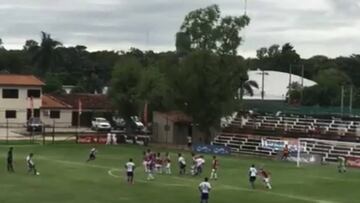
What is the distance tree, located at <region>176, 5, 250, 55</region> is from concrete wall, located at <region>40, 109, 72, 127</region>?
2935 centimetres

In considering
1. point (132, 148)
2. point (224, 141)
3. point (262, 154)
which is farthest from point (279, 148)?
point (132, 148)

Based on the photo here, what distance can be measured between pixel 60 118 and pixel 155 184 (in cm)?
6663

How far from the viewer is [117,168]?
5453cm

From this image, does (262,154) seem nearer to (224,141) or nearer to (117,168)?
(224,141)

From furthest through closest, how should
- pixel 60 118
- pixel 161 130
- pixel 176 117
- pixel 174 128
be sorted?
pixel 60 118 < pixel 161 130 < pixel 174 128 < pixel 176 117

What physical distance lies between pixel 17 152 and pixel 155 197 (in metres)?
32.8

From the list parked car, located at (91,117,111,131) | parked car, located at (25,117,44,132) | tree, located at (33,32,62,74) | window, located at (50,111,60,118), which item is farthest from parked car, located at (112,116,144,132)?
tree, located at (33,32,62,74)

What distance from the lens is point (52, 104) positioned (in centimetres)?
10838

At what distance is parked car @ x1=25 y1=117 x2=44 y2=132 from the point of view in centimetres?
9412

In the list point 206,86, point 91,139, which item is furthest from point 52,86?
point 206,86

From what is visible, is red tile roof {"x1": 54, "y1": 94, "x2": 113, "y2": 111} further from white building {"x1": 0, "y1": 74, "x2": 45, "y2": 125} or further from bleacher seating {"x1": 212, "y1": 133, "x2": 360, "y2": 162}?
bleacher seating {"x1": 212, "y1": 133, "x2": 360, "y2": 162}

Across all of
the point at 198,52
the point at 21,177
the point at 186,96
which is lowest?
the point at 21,177

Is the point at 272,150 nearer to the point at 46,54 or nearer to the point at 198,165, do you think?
the point at 198,165

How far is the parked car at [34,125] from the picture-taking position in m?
94.1
